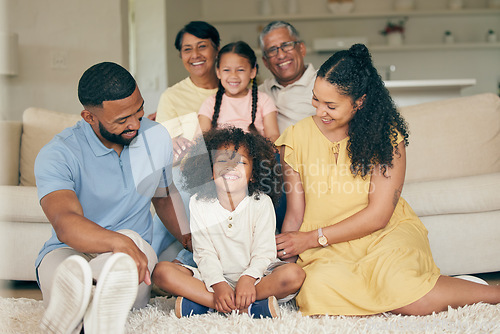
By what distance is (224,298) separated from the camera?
127 centimetres

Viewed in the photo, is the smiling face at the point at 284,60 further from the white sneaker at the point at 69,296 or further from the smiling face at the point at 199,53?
the white sneaker at the point at 69,296

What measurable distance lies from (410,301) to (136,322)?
71cm

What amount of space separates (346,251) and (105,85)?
0.81 meters

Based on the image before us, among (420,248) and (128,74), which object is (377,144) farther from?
(128,74)

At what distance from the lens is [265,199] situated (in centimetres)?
145

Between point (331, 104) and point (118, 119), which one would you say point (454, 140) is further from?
point (118, 119)

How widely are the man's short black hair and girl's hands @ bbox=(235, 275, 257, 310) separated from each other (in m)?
0.57

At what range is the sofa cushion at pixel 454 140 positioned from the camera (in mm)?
2170

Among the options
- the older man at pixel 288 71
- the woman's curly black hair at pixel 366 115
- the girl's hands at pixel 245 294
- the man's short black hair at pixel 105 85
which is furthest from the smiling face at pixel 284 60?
the girl's hands at pixel 245 294

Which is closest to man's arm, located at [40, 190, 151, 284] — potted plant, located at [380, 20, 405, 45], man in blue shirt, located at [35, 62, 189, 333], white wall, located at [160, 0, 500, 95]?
man in blue shirt, located at [35, 62, 189, 333]

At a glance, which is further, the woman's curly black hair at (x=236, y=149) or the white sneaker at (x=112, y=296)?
the woman's curly black hair at (x=236, y=149)

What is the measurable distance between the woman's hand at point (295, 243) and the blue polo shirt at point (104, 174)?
0.39 meters

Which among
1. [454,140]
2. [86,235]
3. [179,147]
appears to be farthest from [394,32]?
[86,235]

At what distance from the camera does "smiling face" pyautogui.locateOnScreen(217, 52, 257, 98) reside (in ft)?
6.08
